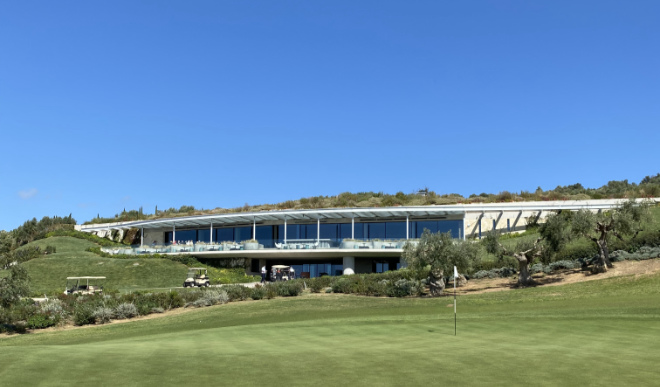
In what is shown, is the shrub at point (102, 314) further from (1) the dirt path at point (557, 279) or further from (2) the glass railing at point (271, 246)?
(2) the glass railing at point (271, 246)

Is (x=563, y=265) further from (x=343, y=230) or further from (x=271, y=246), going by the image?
(x=271, y=246)

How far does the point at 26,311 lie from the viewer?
90.0ft

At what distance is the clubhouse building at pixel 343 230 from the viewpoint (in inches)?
1880

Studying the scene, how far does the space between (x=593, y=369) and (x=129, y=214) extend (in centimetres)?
7324

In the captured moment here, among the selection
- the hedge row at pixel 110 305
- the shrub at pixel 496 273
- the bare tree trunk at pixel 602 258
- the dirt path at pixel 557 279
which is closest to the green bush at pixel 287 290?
the hedge row at pixel 110 305

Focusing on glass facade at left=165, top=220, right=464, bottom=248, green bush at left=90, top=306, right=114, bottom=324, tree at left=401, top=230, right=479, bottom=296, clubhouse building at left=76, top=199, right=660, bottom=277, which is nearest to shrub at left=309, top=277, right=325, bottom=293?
tree at left=401, top=230, right=479, bottom=296

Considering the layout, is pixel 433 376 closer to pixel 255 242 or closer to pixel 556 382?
pixel 556 382

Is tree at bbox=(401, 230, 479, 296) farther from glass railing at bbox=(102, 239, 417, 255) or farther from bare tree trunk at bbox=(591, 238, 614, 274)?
glass railing at bbox=(102, 239, 417, 255)

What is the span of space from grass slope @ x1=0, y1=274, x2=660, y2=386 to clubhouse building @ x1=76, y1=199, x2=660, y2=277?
24000mm

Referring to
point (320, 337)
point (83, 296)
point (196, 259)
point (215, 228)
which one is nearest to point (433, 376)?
point (320, 337)

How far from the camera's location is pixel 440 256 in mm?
30312

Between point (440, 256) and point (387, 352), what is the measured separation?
1848cm

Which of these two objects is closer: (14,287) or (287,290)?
(14,287)

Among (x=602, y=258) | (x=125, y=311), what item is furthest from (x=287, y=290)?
(x=602, y=258)
